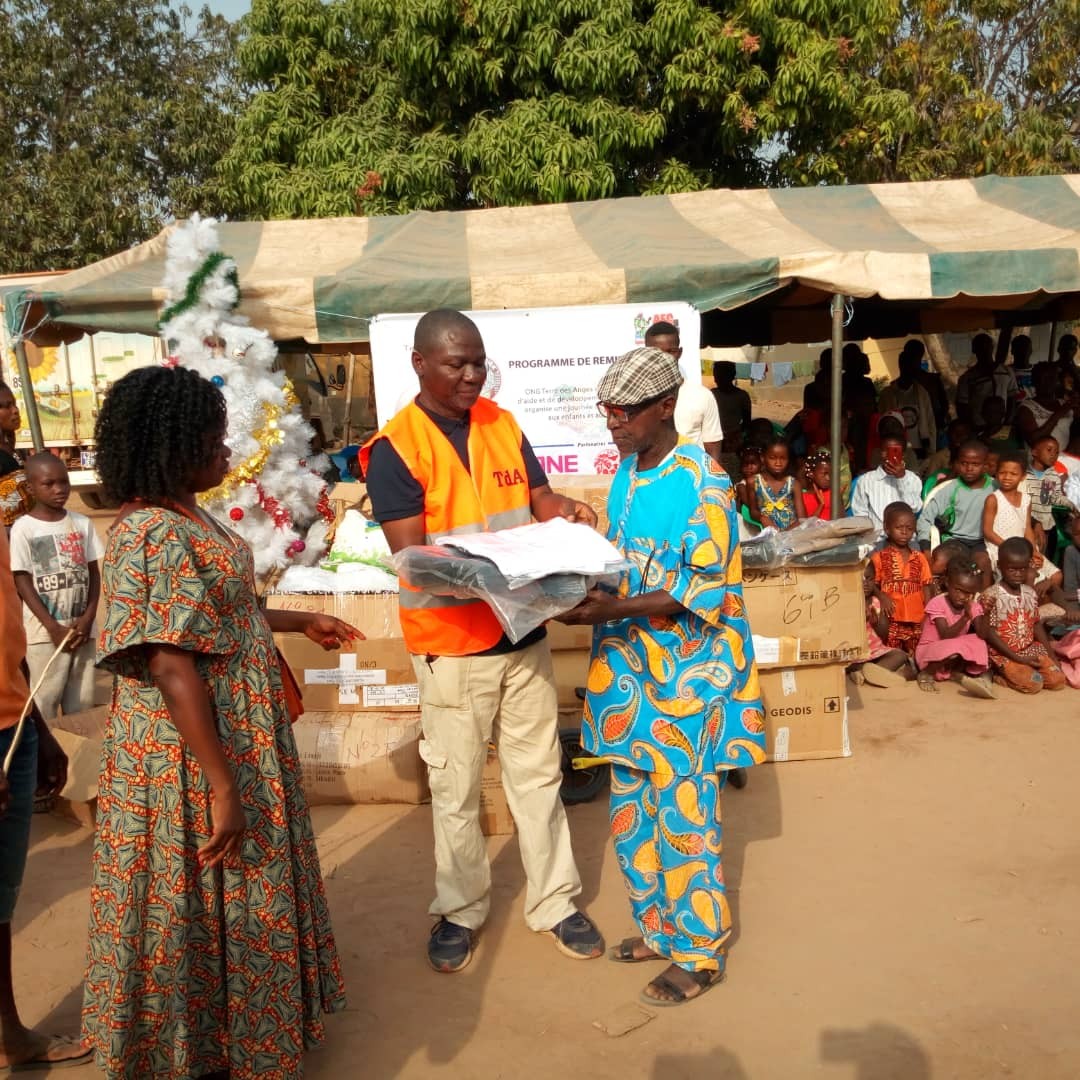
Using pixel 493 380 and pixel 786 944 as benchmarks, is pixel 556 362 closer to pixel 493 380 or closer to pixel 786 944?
pixel 493 380

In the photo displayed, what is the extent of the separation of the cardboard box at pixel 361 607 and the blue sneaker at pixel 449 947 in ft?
5.32

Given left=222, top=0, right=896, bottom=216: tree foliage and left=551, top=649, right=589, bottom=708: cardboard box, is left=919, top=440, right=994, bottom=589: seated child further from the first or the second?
left=222, top=0, right=896, bottom=216: tree foliage

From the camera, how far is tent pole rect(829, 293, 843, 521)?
20.3 ft

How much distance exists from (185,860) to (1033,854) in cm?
307

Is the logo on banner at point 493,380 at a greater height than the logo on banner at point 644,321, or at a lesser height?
lesser

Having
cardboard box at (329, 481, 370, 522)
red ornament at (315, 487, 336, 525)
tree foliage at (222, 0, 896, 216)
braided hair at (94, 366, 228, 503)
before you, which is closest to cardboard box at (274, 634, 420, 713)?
cardboard box at (329, 481, 370, 522)

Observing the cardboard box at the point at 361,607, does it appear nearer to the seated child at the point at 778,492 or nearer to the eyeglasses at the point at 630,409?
the eyeglasses at the point at 630,409

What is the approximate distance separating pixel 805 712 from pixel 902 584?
1636 mm

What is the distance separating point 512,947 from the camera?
3408 millimetres

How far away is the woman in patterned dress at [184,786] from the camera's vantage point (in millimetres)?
2232

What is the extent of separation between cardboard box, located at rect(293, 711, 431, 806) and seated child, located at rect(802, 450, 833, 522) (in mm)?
3688

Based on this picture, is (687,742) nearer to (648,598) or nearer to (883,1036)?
(648,598)

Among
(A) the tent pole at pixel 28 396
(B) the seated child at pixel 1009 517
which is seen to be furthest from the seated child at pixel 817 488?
(A) the tent pole at pixel 28 396

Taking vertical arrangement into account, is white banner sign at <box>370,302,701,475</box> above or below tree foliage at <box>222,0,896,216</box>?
below
